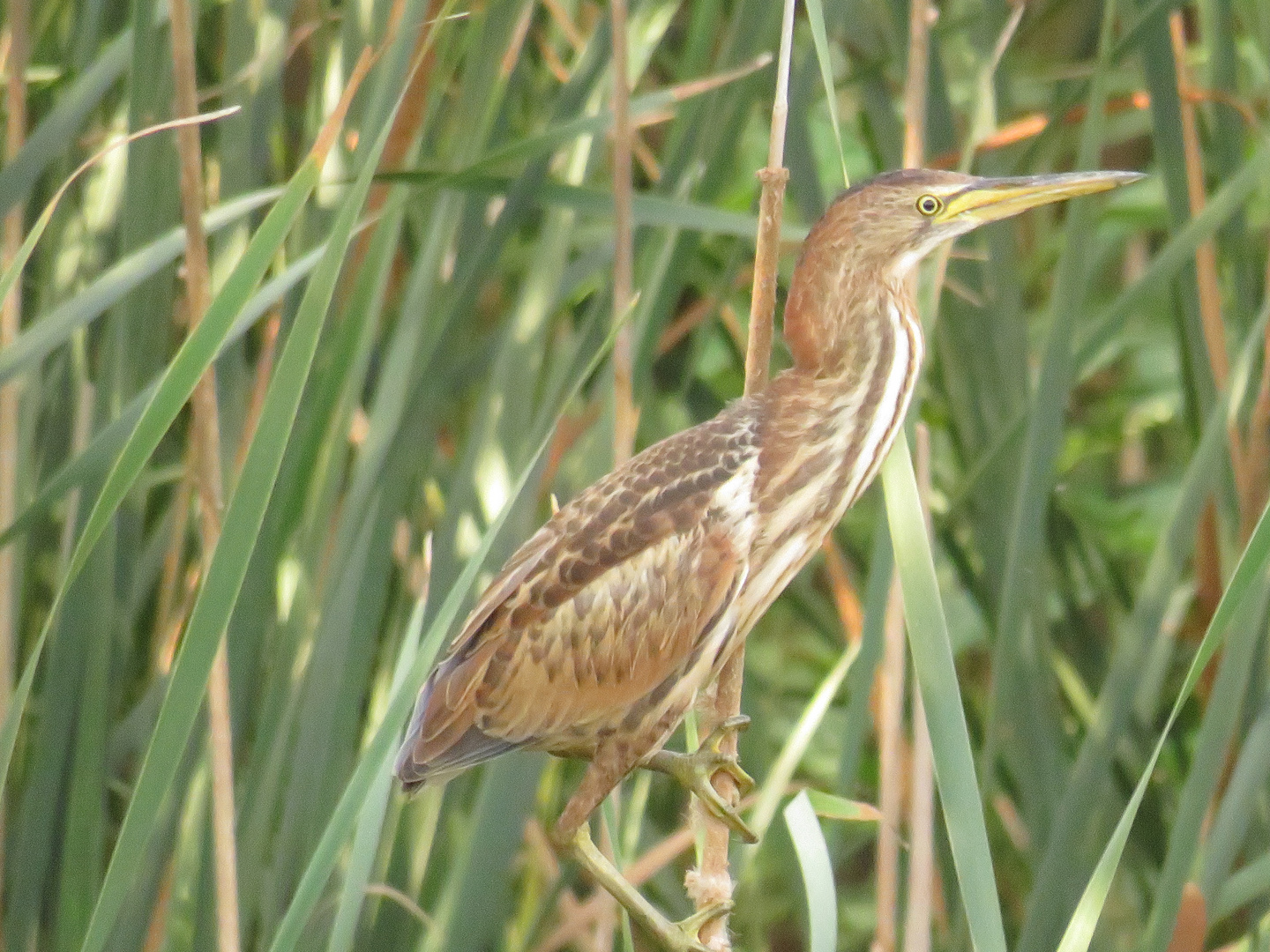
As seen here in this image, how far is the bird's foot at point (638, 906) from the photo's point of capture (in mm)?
1550

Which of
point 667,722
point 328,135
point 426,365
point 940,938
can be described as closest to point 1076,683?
point 940,938

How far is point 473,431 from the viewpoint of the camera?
171cm

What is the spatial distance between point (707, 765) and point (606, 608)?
0.62 ft

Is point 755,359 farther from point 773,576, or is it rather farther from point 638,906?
point 638,906

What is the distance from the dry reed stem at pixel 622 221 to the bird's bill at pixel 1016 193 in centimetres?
32

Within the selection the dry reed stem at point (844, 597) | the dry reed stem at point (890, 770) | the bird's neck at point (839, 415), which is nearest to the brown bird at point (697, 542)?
the bird's neck at point (839, 415)

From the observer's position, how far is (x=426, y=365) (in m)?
1.65

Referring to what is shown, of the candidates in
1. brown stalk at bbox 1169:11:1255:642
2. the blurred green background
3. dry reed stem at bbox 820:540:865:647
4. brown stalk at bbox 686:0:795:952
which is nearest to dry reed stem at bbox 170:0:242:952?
the blurred green background

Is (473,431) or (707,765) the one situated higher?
(473,431)

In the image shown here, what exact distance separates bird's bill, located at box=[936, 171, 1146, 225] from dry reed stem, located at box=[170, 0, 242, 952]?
71 centimetres

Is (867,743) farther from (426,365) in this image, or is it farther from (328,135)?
(328,135)

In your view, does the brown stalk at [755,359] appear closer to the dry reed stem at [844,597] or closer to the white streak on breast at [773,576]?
the white streak on breast at [773,576]

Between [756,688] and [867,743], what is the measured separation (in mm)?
341

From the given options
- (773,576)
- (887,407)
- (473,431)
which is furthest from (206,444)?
(887,407)
